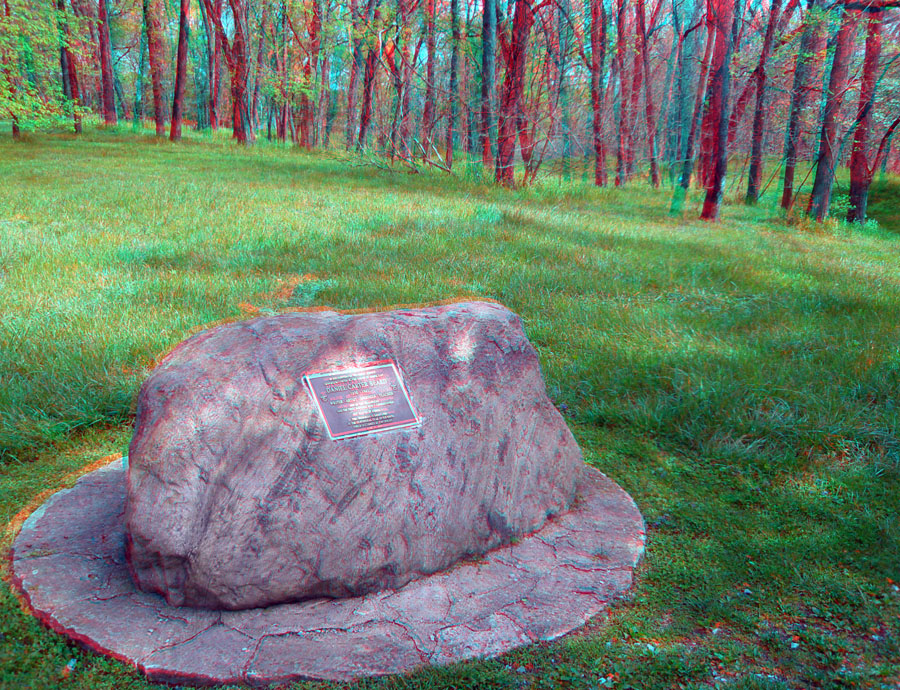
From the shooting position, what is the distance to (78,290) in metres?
5.67

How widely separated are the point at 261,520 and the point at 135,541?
0.45 metres

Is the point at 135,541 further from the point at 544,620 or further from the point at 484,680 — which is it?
the point at 544,620

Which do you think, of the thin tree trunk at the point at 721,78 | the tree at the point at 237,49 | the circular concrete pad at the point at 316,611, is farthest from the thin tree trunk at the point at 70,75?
the circular concrete pad at the point at 316,611

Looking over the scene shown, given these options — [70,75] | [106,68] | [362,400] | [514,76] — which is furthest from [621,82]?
[106,68]

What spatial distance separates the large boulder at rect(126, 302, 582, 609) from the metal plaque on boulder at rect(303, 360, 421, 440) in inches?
1.6

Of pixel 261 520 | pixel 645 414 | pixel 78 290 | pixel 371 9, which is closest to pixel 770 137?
pixel 371 9

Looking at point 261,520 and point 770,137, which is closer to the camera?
point 261,520

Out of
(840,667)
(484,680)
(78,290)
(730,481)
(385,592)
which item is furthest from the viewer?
(78,290)

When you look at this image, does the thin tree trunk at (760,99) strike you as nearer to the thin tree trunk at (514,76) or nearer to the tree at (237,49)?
the thin tree trunk at (514,76)

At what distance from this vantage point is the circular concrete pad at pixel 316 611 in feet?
6.82

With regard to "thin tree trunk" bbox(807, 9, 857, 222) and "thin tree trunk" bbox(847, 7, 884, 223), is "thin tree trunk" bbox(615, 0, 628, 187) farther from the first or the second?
"thin tree trunk" bbox(847, 7, 884, 223)

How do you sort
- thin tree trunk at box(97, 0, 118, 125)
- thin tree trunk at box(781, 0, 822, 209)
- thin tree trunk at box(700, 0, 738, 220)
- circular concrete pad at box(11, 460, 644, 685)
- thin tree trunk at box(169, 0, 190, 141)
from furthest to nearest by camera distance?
1. thin tree trunk at box(97, 0, 118, 125)
2. thin tree trunk at box(169, 0, 190, 141)
3. thin tree trunk at box(781, 0, 822, 209)
4. thin tree trunk at box(700, 0, 738, 220)
5. circular concrete pad at box(11, 460, 644, 685)

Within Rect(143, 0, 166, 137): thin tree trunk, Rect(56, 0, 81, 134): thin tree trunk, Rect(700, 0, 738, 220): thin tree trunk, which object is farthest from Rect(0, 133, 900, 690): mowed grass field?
Rect(143, 0, 166, 137): thin tree trunk

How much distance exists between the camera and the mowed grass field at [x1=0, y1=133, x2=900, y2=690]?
230cm
